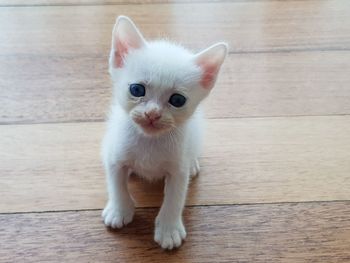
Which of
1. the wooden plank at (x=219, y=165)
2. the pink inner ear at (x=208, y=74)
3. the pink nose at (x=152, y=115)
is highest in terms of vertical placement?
the pink inner ear at (x=208, y=74)

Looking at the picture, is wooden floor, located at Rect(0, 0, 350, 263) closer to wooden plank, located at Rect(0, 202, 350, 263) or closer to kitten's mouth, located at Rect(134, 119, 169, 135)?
wooden plank, located at Rect(0, 202, 350, 263)

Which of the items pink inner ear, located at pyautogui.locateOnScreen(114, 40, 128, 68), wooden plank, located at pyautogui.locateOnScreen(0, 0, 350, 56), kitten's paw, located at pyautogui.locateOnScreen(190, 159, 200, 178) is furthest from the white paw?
wooden plank, located at pyautogui.locateOnScreen(0, 0, 350, 56)

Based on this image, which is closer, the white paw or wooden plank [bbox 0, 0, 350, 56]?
the white paw

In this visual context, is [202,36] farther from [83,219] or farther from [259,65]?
[83,219]

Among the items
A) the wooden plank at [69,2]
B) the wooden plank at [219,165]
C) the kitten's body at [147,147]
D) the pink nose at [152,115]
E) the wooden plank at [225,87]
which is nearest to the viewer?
the pink nose at [152,115]

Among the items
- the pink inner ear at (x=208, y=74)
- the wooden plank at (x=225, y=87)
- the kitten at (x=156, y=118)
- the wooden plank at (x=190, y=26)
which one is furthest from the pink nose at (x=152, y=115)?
the wooden plank at (x=190, y=26)

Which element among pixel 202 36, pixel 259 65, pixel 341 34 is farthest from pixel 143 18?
pixel 341 34

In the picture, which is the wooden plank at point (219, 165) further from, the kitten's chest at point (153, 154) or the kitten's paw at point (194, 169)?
the kitten's chest at point (153, 154)
